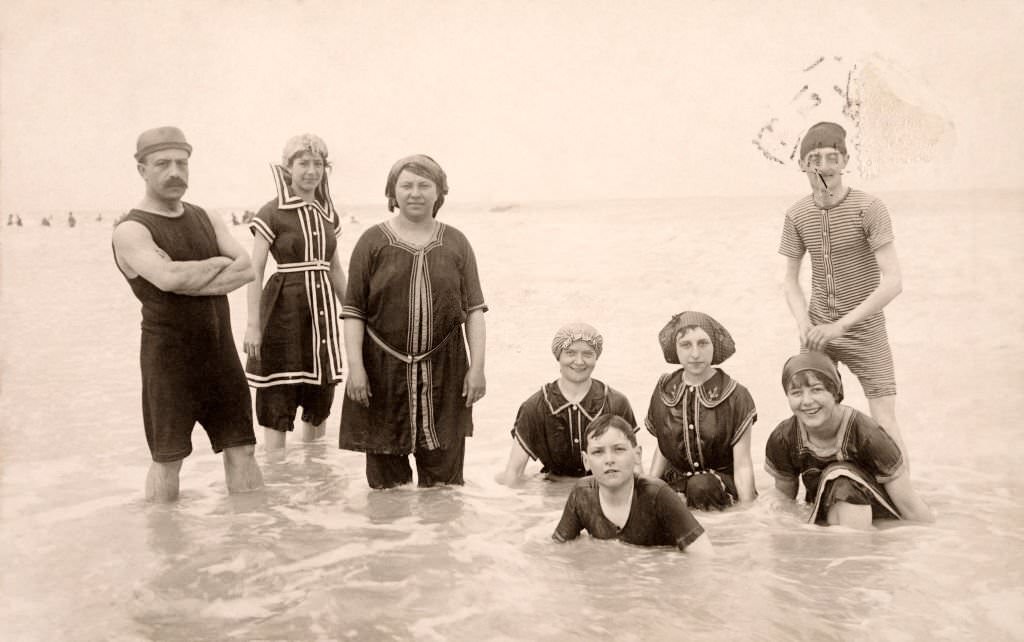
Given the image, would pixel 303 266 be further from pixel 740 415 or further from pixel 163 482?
pixel 740 415

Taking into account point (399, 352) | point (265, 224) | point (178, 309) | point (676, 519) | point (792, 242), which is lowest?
point (676, 519)

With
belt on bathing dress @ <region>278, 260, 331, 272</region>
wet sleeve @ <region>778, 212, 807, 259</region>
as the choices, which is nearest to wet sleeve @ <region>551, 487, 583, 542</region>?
wet sleeve @ <region>778, 212, 807, 259</region>

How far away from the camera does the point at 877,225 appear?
4.18m

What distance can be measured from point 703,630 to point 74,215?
415cm

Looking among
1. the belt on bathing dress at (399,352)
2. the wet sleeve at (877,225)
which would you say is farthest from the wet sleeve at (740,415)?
the belt on bathing dress at (399,352)

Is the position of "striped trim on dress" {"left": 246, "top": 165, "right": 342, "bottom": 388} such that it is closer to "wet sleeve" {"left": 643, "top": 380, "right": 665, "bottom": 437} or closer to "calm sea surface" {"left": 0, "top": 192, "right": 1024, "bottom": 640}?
"calm sea surface" {"left": 0, "top": 192, "right": 1024, "bottom": 640}

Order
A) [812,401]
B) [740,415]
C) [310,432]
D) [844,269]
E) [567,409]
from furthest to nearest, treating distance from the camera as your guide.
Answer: [310,432] → [567,409] → [844,269] → [740,415] → [812,401]

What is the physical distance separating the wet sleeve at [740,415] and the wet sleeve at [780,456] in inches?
4.8

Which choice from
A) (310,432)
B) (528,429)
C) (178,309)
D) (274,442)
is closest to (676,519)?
(528,429)

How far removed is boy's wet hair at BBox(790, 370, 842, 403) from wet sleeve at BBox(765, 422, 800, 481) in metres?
0.27

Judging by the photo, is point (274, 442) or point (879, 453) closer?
point (879, 453)

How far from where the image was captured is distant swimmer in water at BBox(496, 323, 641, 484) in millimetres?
4480

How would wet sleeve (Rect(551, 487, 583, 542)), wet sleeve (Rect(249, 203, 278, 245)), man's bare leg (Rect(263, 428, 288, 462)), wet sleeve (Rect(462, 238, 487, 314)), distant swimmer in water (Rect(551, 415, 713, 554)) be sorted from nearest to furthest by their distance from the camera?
distant swimmer in water (Rect(551, 415, 713, 554))
wet sleeve (Rect(551, 487, 583, 542))
wet sleeve (Rect(462, 238, 487, 314))
wet sleeve (Rect(249, 203, 278, 245))
man's bare leg (Rect(263, 428, 288, 462))

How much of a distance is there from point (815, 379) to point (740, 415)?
464mm
